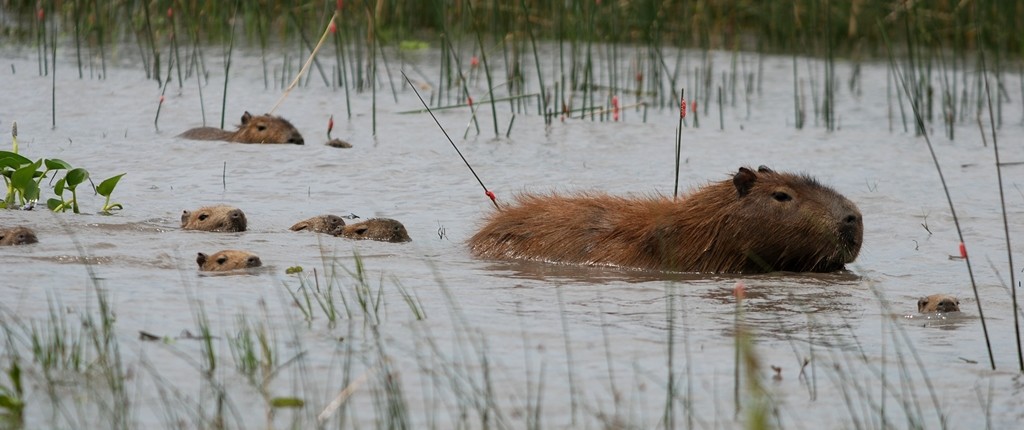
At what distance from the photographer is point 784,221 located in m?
7.25

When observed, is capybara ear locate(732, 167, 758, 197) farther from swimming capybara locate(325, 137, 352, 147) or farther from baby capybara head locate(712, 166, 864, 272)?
swimming capybara locate(325, 137, 352, 147)

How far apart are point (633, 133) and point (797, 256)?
446 centimetres

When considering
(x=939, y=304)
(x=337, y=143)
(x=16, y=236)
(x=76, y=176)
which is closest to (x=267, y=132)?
(x=337, y=143)

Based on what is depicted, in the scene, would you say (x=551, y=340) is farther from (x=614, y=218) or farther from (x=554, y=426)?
(x=614, y=218)

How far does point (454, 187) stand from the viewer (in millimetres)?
9555

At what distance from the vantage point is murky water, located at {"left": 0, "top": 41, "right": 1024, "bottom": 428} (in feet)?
14.2

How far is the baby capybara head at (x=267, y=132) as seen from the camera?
10.7 meters

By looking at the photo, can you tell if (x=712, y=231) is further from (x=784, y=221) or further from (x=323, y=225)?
(x=323, y=225)

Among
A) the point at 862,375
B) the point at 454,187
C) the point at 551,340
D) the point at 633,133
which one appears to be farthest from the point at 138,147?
the point at 862,375

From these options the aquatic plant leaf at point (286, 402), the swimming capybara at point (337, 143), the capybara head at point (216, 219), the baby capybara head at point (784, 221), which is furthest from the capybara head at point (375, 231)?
the aquatic plant leaf at point (286, 402)

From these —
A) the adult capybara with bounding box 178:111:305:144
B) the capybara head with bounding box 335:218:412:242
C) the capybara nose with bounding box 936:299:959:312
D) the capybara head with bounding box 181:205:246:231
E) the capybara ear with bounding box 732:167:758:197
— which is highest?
the adult capybara with bounding box 178:111:305:144

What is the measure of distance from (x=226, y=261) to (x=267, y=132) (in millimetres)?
4547

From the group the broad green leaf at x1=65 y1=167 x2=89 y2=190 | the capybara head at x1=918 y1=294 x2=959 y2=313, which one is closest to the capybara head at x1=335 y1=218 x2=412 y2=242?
the broad green leaf at x1=65 y1=167 x2=89 y2=190

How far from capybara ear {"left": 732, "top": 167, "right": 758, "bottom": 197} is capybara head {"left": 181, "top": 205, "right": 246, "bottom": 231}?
8.94 ft
